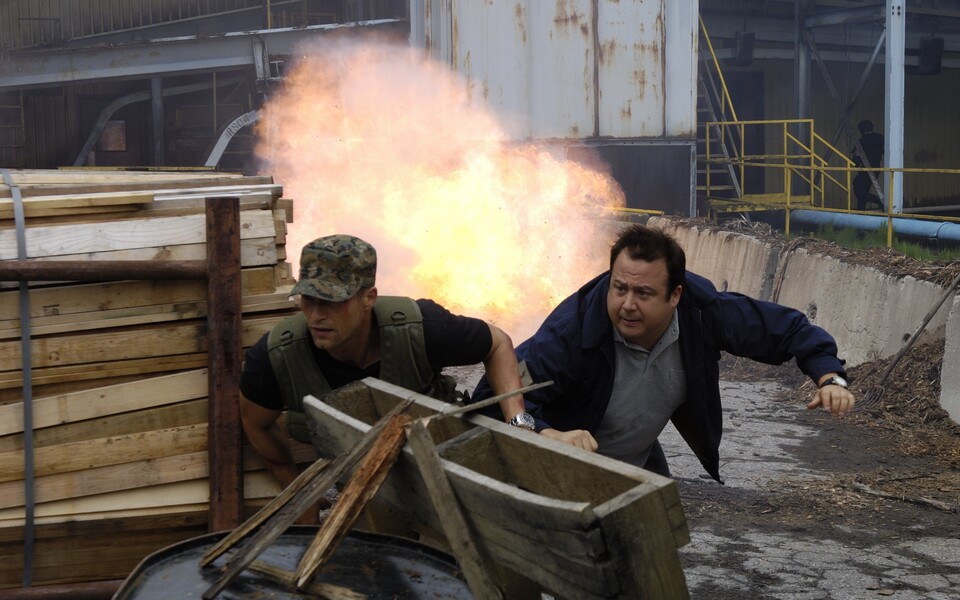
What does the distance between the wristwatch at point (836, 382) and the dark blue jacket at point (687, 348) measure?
0.19 feet

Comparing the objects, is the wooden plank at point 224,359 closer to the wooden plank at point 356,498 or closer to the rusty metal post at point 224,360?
the rusty metal post at point 224,360

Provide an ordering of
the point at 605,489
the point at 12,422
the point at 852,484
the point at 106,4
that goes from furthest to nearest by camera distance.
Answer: the point at 106,4
the point at 852,484
the point at 12,422
the point at 605,489

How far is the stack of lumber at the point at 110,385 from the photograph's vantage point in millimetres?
3479

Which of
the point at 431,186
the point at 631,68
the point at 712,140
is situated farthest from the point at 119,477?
the point at 712,140

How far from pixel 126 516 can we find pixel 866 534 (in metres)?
4.10

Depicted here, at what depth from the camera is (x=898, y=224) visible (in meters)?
14.0

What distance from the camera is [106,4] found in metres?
20.3

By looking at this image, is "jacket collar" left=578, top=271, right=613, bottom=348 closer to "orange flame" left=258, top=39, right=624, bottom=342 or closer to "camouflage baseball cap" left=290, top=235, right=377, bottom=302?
"camouflage baseball cap" left=290, top=235, right=377, bottom=302

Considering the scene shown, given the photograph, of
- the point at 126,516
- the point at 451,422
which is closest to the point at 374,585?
the point at 451,422

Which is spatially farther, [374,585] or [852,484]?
[852,484]

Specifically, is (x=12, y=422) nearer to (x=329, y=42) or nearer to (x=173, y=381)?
(x=173, y=381)

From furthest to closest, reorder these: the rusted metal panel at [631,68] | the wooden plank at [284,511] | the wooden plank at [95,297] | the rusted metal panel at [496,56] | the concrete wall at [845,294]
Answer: the rusted metal panel at [631,68], the rusted metal panel at [496,56], the concrete wall at [845,294], the wooden plank at [95,297], the wooden plank at [284,511]

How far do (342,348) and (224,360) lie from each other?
42 centimetres

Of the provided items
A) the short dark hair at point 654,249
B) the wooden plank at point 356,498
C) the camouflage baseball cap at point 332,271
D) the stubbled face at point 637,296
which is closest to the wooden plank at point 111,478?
the camouflage baseball cap at point 332,271
